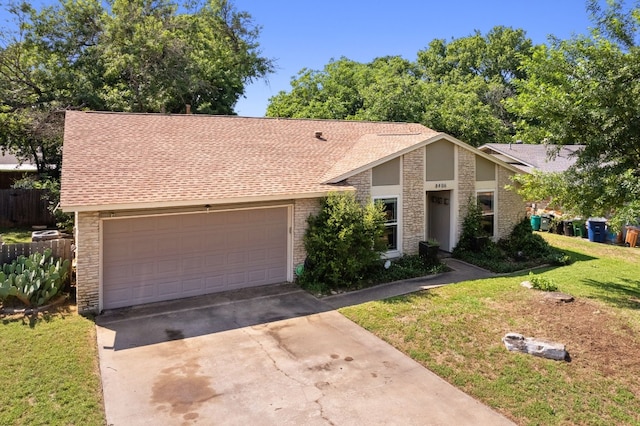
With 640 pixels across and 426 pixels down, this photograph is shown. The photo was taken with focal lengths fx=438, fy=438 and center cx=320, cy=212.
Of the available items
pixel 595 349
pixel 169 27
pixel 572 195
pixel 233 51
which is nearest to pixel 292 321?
pixel 595 349

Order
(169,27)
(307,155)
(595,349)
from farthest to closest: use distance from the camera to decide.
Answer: (169,27), (307,155), (595,349)

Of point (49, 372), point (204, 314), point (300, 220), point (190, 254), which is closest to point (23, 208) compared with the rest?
point (190, 254)

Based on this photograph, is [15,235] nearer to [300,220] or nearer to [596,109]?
[300,220]

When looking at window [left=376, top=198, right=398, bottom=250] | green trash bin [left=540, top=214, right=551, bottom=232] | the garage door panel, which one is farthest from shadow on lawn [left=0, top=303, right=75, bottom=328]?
green trash bin [left=540, top=214, right=551, bottom=232]

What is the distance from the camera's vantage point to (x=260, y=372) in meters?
7.31

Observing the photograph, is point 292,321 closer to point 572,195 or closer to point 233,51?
point 572,195

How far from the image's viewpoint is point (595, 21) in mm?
11148

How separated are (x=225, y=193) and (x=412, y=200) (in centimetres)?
632

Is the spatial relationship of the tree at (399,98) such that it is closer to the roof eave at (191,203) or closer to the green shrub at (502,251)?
the green shrub at (502,251)

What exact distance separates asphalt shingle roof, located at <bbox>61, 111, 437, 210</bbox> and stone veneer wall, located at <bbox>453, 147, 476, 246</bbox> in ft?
5.55

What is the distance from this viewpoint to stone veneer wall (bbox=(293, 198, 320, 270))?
12031 millimetres

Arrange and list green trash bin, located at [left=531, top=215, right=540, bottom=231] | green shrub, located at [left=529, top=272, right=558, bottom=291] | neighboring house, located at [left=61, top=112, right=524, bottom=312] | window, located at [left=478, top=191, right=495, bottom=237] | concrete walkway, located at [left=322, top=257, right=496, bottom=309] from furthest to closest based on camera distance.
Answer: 1. green trash bin, located at [left=531, top=215, right=540, bottom=231]
2. window, located at [left=478, top=191, right=495, bottom=237]
3. green shrub, located at [left=529, top=272, right=558, bottom=291]
4. concrete walkway, located at [left=322, top=257, right=496, bottom=309]
5. neighboring house, located at [left=61, top=112, right=524, bottom=312]

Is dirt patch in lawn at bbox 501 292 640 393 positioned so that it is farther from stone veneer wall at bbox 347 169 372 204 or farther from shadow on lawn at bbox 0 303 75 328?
shadow on lawn at bbox 0 303 75 328

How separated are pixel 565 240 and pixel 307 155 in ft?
45.0
